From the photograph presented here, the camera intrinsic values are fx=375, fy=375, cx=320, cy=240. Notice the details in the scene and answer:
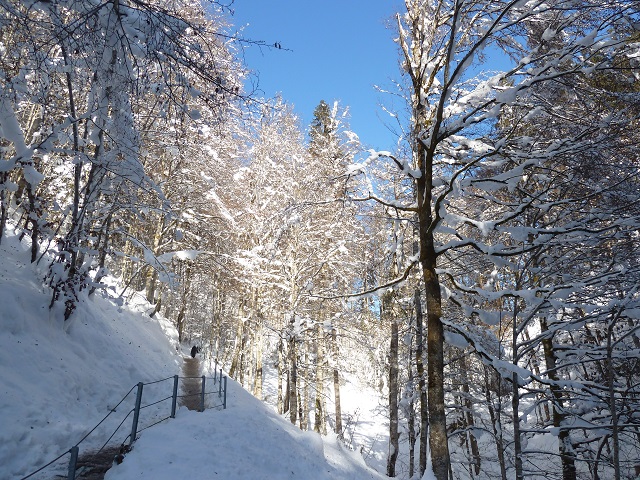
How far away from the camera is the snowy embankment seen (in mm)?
5832

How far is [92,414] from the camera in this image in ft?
23.8

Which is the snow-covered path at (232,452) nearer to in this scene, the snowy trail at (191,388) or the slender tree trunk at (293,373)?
the snowy trail at (191,388)

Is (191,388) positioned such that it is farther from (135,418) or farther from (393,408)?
(393,408)

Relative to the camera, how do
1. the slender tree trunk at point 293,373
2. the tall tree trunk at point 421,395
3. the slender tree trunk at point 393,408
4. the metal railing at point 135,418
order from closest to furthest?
the metal railing at point 135,418
the tall tree trunk at point 421,395
the slender tree trunk at point 393,408
the slender tree trunk at point 293,373

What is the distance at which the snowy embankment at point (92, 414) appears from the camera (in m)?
5.83

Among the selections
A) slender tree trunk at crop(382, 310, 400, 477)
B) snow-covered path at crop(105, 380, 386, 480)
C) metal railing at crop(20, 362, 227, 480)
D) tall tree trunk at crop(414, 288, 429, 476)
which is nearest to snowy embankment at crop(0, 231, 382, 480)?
snow-covered path at crop(105, 380, 386, 480)

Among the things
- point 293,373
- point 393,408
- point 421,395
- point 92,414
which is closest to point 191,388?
point 293,373

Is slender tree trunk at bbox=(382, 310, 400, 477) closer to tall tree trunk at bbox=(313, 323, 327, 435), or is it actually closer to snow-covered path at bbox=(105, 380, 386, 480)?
snow-covered path at bbox=(105, 380, 386, 480)

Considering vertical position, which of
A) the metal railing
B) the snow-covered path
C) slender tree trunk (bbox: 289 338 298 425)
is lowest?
the snow-covered path

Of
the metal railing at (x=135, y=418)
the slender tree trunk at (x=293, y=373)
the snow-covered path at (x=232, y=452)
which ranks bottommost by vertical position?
the snow-covered path at (x=232, y=452)

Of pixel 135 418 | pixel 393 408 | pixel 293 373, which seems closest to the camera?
pixel 135 418

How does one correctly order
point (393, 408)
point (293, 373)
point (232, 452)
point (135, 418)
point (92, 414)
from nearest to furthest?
point (135, 418)
point (92, 414)
point (232, 452)
point (393, 408)
point (293, 373)

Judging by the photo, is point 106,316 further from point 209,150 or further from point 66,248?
point 209,150

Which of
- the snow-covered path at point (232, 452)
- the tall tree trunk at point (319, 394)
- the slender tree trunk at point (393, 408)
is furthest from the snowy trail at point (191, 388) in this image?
the slender tree trunk at point (393, 408)
